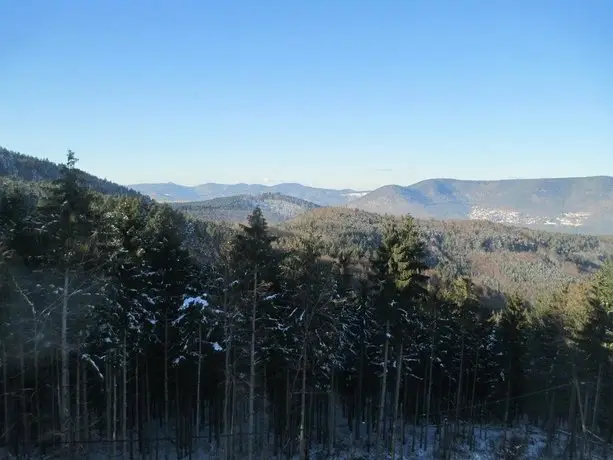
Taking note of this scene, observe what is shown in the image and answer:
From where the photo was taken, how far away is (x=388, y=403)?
4409cm

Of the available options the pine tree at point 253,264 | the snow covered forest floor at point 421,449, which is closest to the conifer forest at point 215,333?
the pine tree at point 253,264

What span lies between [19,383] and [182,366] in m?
7.92

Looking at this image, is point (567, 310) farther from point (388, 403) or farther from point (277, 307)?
point (277, 307)

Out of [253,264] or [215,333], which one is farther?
[215,333]

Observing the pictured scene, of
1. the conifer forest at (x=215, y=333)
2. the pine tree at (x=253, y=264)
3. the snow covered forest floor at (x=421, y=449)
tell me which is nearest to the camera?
the conifer forest at (x=215, y=333)

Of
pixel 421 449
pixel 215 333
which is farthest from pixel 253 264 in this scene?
pixel 421 449

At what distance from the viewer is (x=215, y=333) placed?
25.2 metres

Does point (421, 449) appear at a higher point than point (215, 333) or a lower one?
lower

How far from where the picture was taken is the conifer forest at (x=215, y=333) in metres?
17.4

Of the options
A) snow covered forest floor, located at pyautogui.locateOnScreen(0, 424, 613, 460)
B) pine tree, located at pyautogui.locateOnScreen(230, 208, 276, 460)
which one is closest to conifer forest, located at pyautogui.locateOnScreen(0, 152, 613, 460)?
pine tree, located at pyautogui.locateOnScreen(230, 208, 276, 460)

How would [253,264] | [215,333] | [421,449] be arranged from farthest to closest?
[421,449], [215,333], [253,264]

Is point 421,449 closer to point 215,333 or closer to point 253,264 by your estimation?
point 215,333

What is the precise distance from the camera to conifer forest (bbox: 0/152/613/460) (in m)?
17.4

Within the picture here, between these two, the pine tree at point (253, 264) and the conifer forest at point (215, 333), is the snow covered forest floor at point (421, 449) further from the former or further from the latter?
the pine tree at point (253, 264)
